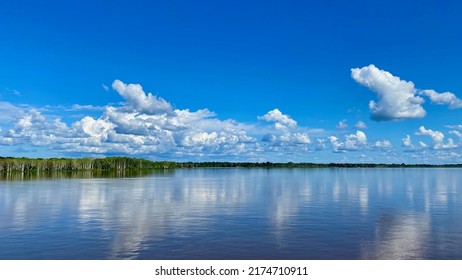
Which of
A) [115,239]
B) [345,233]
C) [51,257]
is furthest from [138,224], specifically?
[345,233]

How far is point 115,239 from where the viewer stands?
27781 mm
